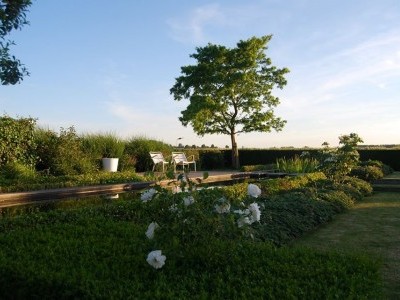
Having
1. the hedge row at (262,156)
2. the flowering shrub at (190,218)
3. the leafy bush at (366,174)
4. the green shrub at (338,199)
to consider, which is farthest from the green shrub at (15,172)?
the hedge row at (262,156)

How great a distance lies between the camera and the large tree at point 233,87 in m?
24.6

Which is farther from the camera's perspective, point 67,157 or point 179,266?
point 67,157

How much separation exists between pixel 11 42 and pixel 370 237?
826 cm

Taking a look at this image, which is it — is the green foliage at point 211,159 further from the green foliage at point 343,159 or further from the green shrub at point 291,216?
the green shrub at point 291,216

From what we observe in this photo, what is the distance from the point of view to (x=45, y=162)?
13.9 metres

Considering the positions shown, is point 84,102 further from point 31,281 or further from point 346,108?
point 31,281

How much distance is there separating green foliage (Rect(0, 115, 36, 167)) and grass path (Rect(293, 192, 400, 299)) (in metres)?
9.77

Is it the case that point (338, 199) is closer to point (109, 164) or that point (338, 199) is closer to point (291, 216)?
point (291, 216)

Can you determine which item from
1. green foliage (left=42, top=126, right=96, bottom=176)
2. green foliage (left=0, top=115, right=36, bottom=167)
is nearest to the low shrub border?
green foliage (left=0, top=115, right=36, bottom=167)

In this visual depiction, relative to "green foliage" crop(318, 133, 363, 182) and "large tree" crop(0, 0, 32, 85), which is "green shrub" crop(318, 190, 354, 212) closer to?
"green foliage" crop(318, 133, 363, 182)

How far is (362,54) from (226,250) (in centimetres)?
900

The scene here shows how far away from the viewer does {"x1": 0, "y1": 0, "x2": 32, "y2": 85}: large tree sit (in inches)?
356

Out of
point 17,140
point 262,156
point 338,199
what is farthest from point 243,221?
point 262,156

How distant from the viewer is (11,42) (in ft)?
30.4
